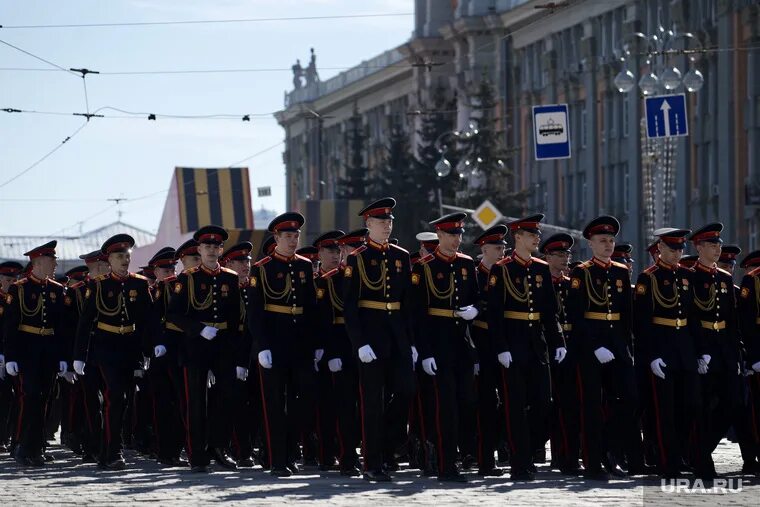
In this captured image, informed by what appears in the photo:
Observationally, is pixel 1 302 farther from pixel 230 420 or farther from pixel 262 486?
pixel 262 486

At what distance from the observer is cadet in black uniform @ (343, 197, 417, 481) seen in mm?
15227

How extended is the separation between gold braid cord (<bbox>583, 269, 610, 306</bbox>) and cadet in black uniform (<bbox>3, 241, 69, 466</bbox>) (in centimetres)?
508

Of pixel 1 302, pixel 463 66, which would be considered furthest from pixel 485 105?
pixel 1 302

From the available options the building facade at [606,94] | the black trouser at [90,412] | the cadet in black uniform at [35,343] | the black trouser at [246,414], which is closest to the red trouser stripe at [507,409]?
the black trouser at [246,414]

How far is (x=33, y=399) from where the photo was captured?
18.0m

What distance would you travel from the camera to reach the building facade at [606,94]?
51.6m

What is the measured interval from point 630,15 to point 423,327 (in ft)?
154

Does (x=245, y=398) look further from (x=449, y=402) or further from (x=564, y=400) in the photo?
(x=564, y=400)

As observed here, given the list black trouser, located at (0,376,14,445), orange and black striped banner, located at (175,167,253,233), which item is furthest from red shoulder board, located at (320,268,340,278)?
orange and black striped banner, located at (175,167,253,233)

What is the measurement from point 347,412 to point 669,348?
2.61 metres

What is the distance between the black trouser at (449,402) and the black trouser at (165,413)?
3.12 metres

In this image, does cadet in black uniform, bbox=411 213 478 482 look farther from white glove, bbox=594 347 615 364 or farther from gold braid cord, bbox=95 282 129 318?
gold braid cord, bbox=95 282 129 318

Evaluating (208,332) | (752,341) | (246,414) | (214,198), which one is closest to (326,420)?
(246,414)

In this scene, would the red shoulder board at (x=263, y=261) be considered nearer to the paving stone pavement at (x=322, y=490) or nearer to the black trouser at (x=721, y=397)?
the paving stone pavement at (x=322, y=490)
